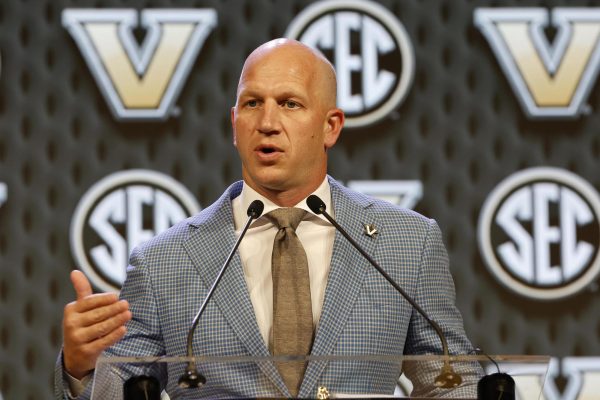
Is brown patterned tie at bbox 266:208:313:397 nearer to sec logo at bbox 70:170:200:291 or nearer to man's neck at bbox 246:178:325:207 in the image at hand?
man's neck at bbox 246:178:325:207

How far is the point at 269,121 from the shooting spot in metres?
2.39

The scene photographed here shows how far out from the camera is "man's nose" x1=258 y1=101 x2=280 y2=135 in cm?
239

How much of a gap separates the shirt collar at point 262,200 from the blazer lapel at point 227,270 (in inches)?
0.9

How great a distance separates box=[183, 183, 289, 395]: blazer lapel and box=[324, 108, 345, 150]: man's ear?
9.7 inches

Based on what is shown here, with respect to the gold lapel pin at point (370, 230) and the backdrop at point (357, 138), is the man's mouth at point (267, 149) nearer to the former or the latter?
the gold lapel pin at point (370, 230)

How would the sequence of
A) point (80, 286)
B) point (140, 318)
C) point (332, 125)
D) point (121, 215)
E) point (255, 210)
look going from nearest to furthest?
point (80, 286), point (255, 210), point (140, 318), point (332, 125), point (121, 215)

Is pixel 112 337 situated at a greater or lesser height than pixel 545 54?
lesser

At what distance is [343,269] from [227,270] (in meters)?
0.25

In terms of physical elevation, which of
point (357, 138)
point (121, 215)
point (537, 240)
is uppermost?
point (357, 138)

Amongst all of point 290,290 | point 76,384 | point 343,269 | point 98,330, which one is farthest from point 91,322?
point 343,269

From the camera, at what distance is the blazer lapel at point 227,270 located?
7.46 ft

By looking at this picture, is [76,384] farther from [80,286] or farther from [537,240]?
[537,240]

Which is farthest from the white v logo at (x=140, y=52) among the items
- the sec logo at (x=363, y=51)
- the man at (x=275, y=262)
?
the man at (x=275, y=262)

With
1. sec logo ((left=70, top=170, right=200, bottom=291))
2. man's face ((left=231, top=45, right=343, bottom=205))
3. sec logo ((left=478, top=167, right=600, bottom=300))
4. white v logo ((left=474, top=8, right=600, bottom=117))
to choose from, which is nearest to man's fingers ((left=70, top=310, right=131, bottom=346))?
man's face ((left=231, top=45, right=343, bottom=205))
